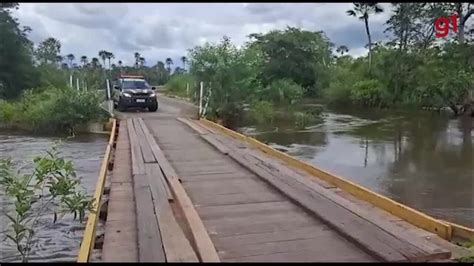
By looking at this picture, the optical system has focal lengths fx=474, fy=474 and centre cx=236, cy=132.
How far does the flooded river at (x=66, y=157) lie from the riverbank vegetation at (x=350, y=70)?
450 cm

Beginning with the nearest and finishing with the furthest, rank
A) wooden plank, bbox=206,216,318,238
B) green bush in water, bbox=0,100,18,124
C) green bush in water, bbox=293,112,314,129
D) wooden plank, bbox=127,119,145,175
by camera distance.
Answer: wooden plank, bbox=206,216,318,238
wooden plank, bbox=127,119,145,175
green bush in water, bbox=0,100,18,124
green bush in water, bbox=293,112,314,129

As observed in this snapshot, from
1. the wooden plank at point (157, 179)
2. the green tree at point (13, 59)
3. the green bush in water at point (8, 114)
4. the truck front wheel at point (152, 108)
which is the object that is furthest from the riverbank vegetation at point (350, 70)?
the green tree at point (13, 59)

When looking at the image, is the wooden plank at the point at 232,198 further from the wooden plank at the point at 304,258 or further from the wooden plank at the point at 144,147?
the wooden plank at the point at 144,147

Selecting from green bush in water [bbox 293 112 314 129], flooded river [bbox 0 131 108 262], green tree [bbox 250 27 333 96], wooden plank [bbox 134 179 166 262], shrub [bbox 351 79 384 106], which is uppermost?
green tree [bbox 250 27 333 96]

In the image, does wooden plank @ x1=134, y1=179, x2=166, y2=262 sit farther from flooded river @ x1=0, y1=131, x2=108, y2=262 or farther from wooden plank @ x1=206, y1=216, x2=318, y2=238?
flooded river @ x1=0, y1=131, x2=108, y2=262

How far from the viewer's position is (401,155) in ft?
35.1

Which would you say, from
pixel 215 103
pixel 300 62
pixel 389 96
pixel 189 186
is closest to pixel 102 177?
pixel 189 186

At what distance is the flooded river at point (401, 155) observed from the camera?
22.5 ft

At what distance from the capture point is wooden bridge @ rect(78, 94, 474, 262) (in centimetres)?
307

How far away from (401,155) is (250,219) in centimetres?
770

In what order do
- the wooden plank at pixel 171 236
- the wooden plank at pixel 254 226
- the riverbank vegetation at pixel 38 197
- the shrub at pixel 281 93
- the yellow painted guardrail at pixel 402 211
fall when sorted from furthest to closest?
the shrub at pixel 281 93 < the riverbank vegetation at pixel 38 197 < the wooden plank at pixel 254 226 < the yellow painted guardrail at pixel 402 211 < the wooden plank at pixel 171 236

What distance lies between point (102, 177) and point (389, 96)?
77.7ft

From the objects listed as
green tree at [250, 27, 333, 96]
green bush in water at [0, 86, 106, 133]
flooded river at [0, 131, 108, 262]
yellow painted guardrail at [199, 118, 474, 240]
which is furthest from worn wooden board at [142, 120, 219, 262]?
green tree at [250, 27, 333, 96]

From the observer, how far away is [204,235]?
334 cm
